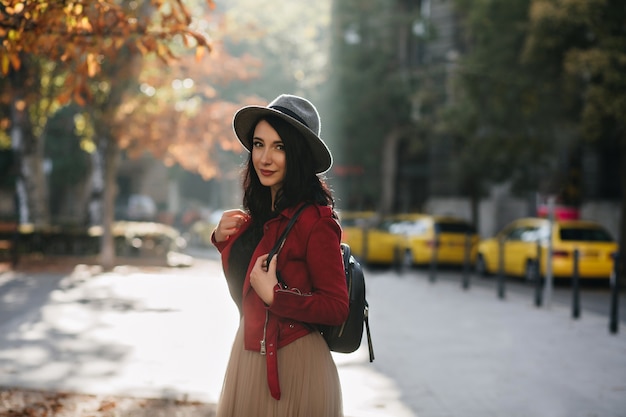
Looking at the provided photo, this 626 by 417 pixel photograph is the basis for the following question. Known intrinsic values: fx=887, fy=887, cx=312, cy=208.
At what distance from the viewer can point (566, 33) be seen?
61.3ft

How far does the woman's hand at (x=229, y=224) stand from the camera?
10.5ft

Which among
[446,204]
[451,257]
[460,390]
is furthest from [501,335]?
[446,204]

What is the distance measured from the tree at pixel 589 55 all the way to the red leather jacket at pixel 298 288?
14886 millimetres

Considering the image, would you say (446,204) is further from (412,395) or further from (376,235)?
(412,395)

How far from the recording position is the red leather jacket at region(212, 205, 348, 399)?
290 centimetres

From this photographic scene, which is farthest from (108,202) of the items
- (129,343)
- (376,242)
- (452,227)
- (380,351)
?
(380,351)

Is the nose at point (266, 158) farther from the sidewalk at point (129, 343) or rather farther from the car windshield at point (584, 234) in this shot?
the car windshield at point (584, 234)

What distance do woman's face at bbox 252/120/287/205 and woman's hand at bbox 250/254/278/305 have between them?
321 millimetres

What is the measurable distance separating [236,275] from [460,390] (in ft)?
15.1

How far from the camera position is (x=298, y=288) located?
2.98 metres

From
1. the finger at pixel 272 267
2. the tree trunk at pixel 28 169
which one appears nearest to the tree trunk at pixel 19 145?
the tree trunk at pixel 28 169

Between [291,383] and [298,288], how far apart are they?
0.34 meters

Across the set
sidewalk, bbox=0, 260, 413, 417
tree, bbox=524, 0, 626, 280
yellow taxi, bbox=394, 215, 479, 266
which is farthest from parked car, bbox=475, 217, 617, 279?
sidewalk, bbox=0, 260, 413, 417

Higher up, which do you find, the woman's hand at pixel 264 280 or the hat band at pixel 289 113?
the hat band at pixel 289 113
